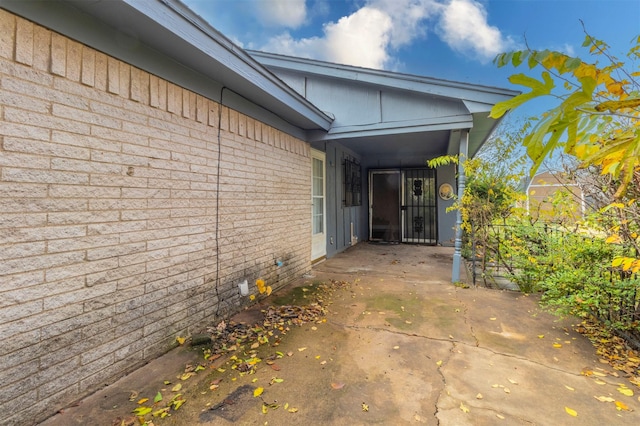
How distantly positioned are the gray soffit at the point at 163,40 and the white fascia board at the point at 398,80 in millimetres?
1725

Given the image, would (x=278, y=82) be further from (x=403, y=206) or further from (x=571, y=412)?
(x=403, y=206)

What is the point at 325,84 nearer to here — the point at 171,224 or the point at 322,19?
the point at 322,19

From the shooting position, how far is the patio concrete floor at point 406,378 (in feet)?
5.68

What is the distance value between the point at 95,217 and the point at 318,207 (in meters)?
4.24

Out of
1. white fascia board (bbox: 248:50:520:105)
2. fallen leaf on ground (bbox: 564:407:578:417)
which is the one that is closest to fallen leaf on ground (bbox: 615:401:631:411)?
fallen leaf on ground (bbox: 564:407:578:417)

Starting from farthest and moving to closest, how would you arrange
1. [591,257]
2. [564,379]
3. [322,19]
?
[322,19], [591,257], [564,379]

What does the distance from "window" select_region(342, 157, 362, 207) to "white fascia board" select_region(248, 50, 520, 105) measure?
2601 millimetres

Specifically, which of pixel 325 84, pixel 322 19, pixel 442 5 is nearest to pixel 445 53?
pixel 442 5

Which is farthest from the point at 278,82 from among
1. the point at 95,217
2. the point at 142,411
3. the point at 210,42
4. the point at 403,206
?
the point at 403,206

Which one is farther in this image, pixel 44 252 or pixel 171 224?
pixel 171 224

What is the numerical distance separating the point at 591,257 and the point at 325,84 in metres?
4.43

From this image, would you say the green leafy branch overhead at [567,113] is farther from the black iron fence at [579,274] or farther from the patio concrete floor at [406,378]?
the black iron fence at [579,274]

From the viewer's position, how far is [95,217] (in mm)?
1956

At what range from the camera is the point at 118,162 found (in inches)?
82.7
